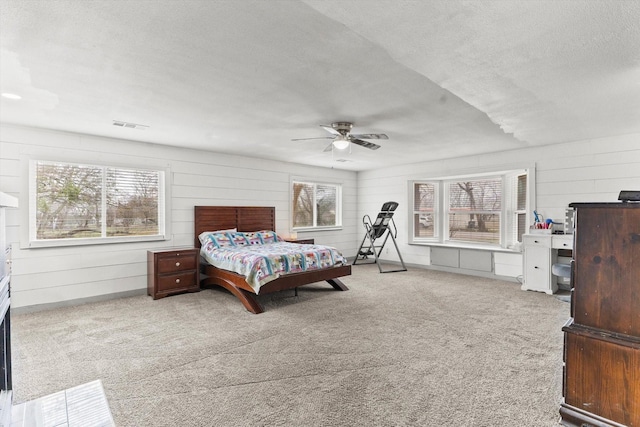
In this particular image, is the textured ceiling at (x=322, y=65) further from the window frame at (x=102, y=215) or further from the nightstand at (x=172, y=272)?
the nightstand at (x=172, y=272)

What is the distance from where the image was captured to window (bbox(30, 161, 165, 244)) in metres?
4.12

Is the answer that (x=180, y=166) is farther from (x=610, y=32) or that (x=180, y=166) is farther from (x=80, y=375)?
(x=610, y=32)

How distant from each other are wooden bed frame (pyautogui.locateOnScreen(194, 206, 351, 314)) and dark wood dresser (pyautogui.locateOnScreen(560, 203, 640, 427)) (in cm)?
296

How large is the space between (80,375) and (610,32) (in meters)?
4.12

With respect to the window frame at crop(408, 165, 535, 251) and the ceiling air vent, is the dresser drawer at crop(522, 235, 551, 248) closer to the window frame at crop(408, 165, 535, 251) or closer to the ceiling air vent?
the window frame at crop(408, 165, 535, 251)

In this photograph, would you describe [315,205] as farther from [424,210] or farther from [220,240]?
[220,240]

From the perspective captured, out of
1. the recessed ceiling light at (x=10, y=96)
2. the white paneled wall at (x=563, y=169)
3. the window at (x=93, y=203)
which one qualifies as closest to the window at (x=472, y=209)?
the white paneled wall at (x=563, y=169)

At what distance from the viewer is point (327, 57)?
223 centimetres

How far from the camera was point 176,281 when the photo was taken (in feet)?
15.5

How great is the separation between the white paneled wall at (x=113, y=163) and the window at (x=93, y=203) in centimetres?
12

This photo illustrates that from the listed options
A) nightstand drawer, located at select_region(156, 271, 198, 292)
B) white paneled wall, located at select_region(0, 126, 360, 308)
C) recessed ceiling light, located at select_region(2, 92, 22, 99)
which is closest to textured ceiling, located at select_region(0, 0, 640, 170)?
recessed ceiling light, located at select_region(2, 92, 22, 99)

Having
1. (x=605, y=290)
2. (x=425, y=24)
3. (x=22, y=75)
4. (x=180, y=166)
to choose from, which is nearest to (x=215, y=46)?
(x=425, y=24)

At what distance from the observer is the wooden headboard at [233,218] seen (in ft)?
17.9

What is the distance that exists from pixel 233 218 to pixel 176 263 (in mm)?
1397
